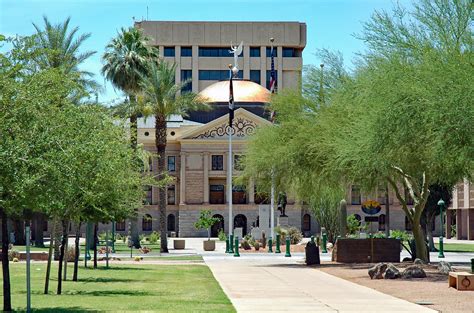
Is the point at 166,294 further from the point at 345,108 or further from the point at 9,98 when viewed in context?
the point at 345,108

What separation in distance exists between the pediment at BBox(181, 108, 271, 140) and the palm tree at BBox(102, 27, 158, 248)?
49706 mm

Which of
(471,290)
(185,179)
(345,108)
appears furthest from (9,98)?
(185,179)

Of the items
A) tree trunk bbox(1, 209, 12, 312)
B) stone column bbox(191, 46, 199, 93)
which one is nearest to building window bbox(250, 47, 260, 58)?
stone column bbox(191, 46, 199, 93)

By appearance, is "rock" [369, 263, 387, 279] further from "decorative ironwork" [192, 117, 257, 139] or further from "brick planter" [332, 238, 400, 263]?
"decorative ironwork" [192, 117, 257, 139]

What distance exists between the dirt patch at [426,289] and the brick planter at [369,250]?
5248 millimetres

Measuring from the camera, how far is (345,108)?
36.1 m

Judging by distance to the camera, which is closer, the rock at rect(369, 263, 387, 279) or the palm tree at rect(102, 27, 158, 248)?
the rock at rect(369, 263, 387, 279)

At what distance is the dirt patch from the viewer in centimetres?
2213

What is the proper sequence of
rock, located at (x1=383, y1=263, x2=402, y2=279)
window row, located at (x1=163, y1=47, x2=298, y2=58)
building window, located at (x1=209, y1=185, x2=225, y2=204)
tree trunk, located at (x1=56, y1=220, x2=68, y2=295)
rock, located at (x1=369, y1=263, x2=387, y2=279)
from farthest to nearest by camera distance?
window row, located at (x1=163, y1=47, x2=298, y2=58) < building window, located at (x1=209, y1=185, x2=225, y2=204) < rock, located at (x1=369, y1=263, x2=387, y2=279) < rock, located at (x1=383, y1=263, x2=402, y2=279) < tree trunk, located at (x1=56, y1=220, x2=68, y2=295)

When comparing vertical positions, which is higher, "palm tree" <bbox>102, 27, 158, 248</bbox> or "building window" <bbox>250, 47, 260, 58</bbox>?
"building window" <bbox>250, 47, 260, 58</bbox>

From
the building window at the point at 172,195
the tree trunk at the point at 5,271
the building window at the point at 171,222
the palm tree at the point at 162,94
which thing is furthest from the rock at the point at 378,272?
the building window at the point at 172,195

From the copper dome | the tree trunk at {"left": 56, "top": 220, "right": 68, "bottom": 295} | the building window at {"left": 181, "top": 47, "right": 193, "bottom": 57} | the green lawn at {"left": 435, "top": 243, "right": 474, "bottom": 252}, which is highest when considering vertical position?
the building window at {"left": 181, "top": 47, "right": 193, "bottom": 57}

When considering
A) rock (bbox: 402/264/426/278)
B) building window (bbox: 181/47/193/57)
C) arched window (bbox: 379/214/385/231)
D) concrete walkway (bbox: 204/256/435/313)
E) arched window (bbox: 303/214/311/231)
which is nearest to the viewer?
concrete walkway (bbox: 204/256/435/313)

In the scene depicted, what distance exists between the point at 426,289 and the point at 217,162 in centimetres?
9189
